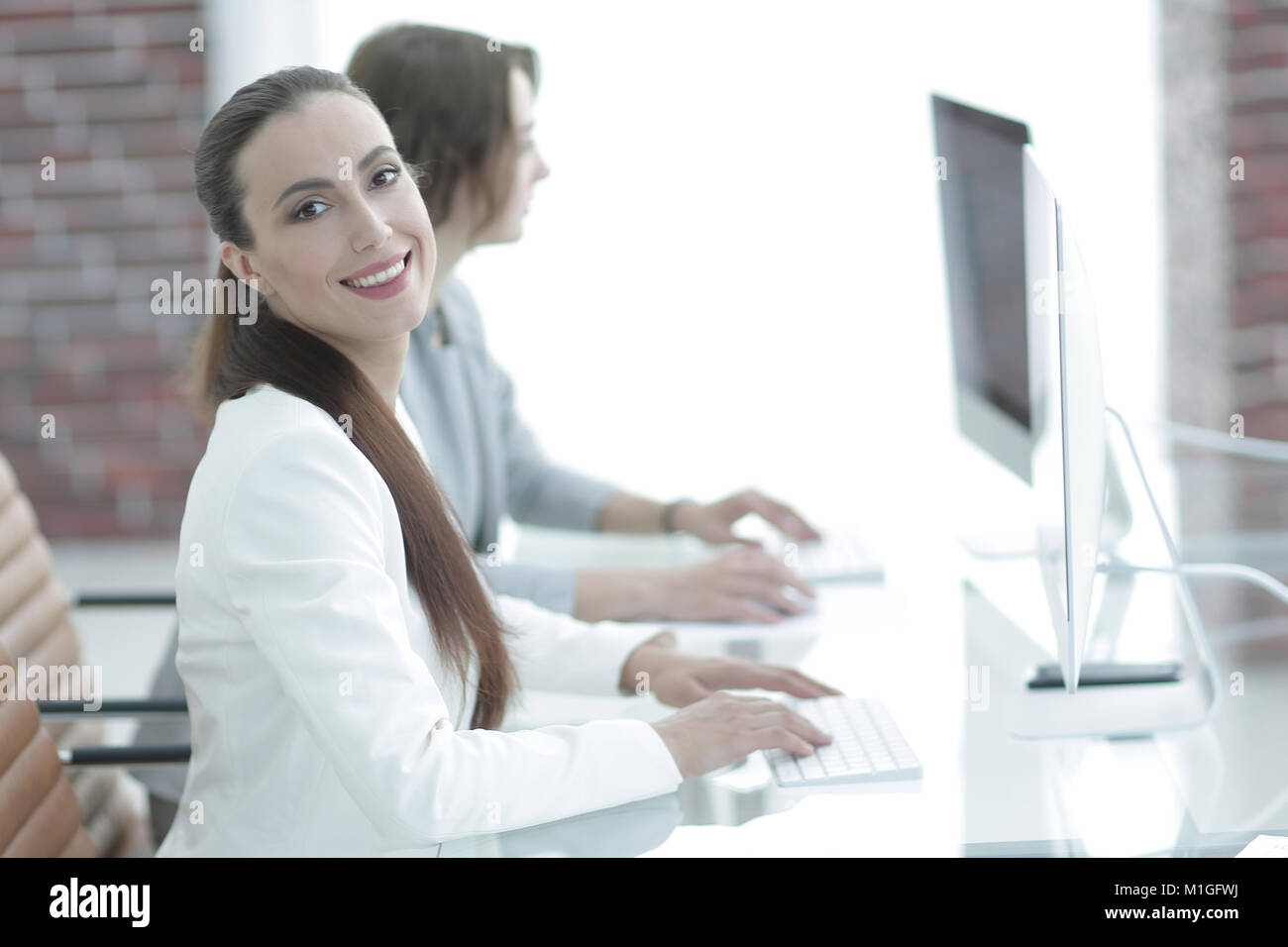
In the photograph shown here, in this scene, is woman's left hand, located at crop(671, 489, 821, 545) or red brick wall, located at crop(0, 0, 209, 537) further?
red brick wall, located at crop(0, 0, 209, 537)

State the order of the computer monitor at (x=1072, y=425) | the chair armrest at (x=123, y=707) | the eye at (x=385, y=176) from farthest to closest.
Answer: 1. the chair armrest at (x=123, y=707)
2. the eye at (x=385, y=176)
3. the computer monitor at (x=1072, y=425)

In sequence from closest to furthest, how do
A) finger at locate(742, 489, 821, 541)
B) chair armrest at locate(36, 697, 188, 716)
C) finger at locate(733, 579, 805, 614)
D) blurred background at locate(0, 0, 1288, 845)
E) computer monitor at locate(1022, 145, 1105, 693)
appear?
computer monitor at locate(1022, 145, 1105, 693) < chair armrest at locate(36, 697, 188, 716) < finger at locate(733, 579, 805, 614) < finger at locate(742, 489, 821, 541) < blurred background at locate(0, 0, 1288, 845)

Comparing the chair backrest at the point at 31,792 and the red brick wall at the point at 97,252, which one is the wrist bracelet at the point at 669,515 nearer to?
the chair backrest at the point at 31,792

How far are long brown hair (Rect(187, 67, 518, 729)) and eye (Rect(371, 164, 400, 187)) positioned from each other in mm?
66

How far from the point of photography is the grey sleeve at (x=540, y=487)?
6.35ft

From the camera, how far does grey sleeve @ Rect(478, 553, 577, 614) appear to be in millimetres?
1534

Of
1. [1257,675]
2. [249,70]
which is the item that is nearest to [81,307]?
[249,70]

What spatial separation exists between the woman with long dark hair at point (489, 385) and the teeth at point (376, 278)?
0.47 m

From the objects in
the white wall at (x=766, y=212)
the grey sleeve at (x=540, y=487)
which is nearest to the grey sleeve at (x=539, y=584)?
the grey sleeve at (x=540, y=487)

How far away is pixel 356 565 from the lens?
37.0 inches

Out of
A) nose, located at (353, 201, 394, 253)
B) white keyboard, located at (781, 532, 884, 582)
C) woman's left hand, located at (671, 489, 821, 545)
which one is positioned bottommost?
white keyboard, located at (781, 532, 884, 582)

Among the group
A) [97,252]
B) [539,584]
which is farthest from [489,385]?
[97,252]

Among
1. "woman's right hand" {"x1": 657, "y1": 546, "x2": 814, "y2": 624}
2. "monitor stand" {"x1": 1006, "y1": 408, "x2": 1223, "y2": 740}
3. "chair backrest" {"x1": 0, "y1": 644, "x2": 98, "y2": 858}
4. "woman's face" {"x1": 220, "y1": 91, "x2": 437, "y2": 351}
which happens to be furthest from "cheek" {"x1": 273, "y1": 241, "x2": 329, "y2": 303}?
"monitor stand" {"x1": 1006, "y1": 408, "x2": 1223, "y2": 740}

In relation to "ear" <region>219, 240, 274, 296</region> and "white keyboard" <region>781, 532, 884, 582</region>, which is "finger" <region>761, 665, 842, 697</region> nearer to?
"white keyboard" <region>781, 532, 884, 582</region>
